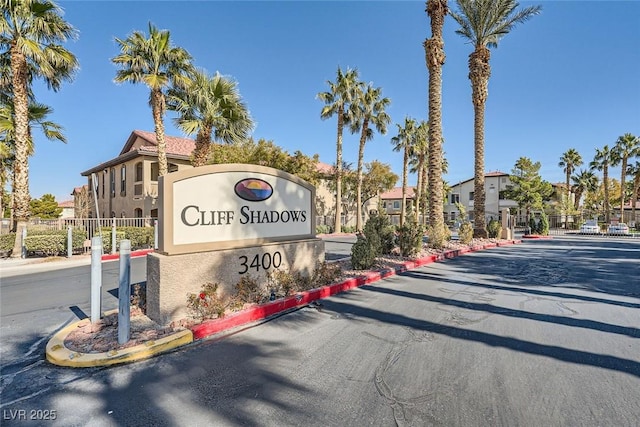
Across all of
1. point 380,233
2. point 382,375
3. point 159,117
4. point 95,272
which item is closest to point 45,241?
point 159,117

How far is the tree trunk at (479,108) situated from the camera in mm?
18781

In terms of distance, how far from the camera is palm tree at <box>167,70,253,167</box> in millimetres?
15477

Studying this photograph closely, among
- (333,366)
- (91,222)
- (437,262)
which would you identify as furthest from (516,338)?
(91,222)

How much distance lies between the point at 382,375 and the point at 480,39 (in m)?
20.7

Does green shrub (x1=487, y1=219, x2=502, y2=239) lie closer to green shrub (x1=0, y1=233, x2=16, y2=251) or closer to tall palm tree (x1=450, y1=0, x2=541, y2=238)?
tall palm tree (x1=450, y1=0, x2=541, y2=238)

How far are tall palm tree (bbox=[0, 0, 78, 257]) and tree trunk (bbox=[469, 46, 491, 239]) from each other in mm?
21364

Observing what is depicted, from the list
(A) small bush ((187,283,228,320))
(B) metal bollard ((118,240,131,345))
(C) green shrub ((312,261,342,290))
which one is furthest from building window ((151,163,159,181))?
(B) metal bollard ((118,240,131,345))

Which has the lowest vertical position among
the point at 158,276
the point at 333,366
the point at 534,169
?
the point at 333,366

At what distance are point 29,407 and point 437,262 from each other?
1111 cm

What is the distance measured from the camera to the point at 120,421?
275cm

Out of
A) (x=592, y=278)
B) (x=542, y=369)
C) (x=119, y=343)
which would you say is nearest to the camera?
(x=542, y=369)

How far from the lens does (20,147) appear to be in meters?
13.3

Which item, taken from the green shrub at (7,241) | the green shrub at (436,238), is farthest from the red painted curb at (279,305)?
the green shrub at (7,241)

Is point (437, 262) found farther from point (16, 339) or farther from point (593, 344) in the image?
point (16, 339)
